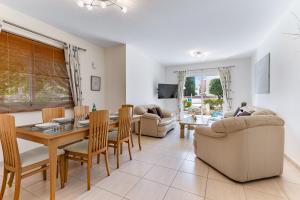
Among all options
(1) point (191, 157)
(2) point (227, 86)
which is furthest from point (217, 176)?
(2) point (227, 86)

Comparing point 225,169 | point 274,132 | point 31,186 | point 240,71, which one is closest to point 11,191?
point 31,186

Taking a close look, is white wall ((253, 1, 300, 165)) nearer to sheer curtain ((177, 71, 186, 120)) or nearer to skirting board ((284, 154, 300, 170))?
skirting board ((284, 154, 300, 170))

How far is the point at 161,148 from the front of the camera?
329 cm

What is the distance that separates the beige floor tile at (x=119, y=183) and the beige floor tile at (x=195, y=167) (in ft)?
2.68

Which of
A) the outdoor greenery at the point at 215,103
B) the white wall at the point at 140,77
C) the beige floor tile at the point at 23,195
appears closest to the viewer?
the beige floor tile at the point at 23,195

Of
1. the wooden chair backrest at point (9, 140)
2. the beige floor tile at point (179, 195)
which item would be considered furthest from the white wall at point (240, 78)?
the wooden chair backrest at point (9, 140)

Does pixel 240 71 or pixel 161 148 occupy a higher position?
pixel 240 71

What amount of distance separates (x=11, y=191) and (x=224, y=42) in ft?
16.8

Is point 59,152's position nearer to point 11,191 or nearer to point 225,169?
point 11,191

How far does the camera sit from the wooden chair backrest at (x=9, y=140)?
1.49 meters

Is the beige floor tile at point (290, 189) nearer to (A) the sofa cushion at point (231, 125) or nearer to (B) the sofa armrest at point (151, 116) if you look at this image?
(A) the sofa cushion at point (231, 125)

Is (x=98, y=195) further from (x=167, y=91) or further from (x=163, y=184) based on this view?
(x=167, y=91)

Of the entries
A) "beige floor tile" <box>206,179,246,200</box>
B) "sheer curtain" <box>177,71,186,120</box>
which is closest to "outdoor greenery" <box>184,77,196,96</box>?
"sheer curtain" <box>177,71,186,120</box>

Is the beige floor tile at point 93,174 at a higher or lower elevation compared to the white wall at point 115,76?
lower
